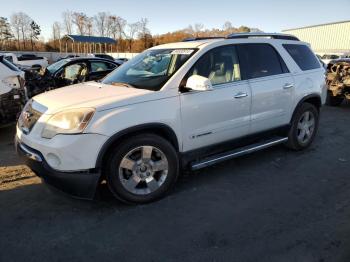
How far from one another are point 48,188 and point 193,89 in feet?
7.21

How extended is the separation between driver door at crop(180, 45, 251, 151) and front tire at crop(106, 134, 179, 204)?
1.10ft

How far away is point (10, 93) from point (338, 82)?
8.94 meters

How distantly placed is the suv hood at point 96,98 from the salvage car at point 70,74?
5.67 m

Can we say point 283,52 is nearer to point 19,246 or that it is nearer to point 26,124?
point 26,124

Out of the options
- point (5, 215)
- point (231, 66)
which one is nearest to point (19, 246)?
point (5, 215)

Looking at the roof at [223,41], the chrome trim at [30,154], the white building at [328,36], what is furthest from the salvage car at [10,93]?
the white building at [328,36]

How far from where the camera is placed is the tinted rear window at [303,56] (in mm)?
5512

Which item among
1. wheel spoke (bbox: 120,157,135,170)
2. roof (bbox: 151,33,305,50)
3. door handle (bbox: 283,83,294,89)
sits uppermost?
roof (bbox: 151,33,305,50)

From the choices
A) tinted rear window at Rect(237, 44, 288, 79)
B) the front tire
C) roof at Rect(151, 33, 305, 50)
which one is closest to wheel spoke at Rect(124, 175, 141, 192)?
the front tire

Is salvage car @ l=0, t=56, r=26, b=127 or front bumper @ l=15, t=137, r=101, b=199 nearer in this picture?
front bumper @ l=15, t=137, r=101, b=199

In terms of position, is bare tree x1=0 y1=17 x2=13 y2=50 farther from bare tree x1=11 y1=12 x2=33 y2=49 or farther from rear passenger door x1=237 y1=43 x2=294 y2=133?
rear passenger door x1=237 y1=43 x2=294 y2=133

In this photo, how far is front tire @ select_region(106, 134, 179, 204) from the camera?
3664 millimetres

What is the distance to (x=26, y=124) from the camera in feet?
13.1

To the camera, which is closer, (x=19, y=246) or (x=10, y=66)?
(x=19, y=246)
